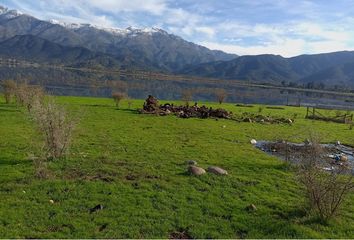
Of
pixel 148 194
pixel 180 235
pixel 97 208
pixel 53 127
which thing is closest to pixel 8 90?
pixel 53 127

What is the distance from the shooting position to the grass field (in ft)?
32.2

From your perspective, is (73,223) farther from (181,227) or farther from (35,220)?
(181,227)

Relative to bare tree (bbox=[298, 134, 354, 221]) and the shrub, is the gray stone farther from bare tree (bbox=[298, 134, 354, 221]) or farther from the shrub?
the shrub

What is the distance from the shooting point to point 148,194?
12.3 metres

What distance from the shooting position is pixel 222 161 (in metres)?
17.8

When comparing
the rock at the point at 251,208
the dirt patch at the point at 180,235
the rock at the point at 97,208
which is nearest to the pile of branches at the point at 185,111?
the rock at the point at 251,208

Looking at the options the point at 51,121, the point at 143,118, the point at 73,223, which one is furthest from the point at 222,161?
the point at 143,118

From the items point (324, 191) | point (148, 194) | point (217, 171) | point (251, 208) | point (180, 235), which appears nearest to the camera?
point (180, 235)

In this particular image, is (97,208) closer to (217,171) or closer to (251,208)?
(251,208)

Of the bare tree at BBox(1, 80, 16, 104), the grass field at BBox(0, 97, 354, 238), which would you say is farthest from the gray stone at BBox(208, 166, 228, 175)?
the bare tree at BBox(1, 80, 16, 104)

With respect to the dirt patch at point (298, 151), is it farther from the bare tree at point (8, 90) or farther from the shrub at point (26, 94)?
the bare tree at point (8, 90)

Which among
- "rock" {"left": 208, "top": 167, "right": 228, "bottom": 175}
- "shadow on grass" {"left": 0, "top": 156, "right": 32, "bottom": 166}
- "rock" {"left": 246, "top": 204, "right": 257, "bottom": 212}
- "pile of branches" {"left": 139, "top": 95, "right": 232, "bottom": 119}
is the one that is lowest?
"shadow on grass" {"left": 0, "top": 156, "right": 32, "bottom": 166}

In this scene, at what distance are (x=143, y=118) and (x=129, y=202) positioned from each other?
73.0 ft

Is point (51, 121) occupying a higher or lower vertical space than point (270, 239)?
higher
